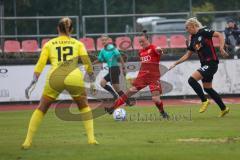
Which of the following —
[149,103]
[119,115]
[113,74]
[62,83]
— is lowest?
[149,103]

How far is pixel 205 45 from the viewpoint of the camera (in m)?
17.8

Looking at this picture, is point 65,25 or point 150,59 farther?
point 150,59

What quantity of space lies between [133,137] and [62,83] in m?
2.21

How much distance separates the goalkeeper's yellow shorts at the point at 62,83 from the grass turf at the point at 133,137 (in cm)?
90

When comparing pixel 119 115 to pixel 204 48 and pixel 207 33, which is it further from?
pixel 207 33

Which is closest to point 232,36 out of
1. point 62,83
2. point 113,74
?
point 113,74

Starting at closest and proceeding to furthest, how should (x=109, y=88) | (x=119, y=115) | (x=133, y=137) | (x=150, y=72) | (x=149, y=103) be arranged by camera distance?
(x=133, y=137) → (x=119, y=115) → (x=150, y=72) → (x=109, y=88) → (x=149, y=103)

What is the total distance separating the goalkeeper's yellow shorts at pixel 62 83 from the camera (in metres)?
12.3

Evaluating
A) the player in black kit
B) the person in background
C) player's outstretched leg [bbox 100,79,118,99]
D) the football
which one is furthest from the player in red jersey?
the person in background

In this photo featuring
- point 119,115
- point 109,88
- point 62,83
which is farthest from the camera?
point 109,88

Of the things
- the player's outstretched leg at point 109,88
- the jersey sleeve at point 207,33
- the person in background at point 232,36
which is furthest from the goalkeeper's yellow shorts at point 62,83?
the person in background at point 232,36

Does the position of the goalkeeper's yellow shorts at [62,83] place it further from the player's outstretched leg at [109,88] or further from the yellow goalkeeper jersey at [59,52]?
the player's outstretched leg at [109,88]

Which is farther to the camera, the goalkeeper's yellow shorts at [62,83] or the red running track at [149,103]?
the red running track at [149,103]

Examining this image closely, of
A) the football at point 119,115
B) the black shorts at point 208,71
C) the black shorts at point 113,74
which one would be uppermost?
the black shorts at point 208,71
